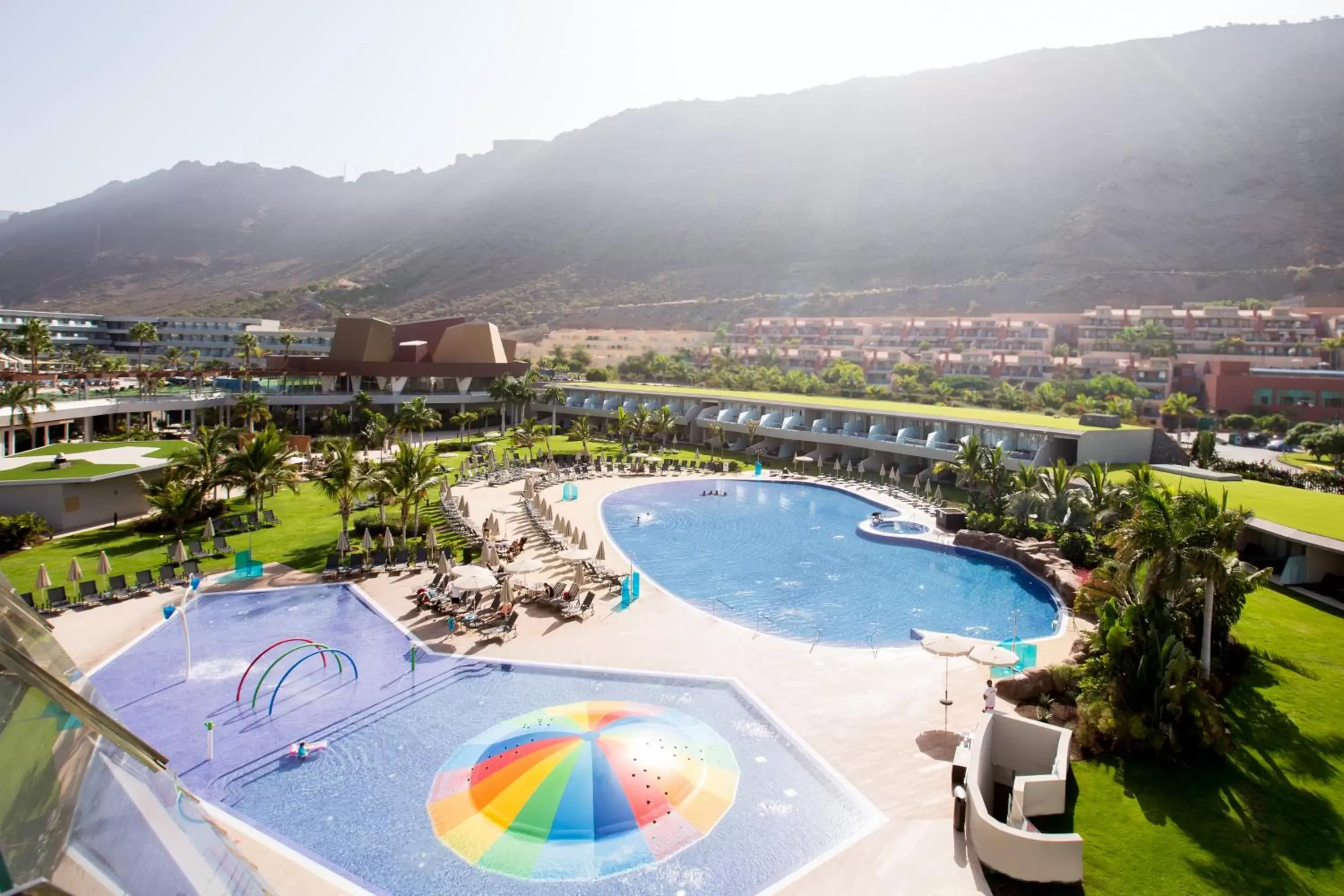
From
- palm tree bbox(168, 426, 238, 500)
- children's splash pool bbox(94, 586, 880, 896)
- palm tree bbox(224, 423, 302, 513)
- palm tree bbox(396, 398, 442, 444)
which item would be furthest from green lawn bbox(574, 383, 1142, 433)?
palm tree bbox(168, 426, 238, 500)

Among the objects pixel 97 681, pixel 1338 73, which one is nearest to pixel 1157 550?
pixel 97 681

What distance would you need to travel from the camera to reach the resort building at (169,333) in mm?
83062

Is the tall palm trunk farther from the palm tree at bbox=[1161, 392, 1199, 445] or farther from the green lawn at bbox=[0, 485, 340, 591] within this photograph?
the palm tree at bbox=[1161, 392, 1199, 445]

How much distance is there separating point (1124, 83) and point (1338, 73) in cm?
3055

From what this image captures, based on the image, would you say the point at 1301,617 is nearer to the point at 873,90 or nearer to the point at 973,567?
the point at 973,567

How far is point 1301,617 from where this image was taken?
51.1ft

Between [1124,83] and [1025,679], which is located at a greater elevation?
[1124,83]

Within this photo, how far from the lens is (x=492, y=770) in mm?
10859

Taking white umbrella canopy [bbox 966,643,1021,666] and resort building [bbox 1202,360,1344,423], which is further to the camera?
resort building [bbox 1202,360,1344,423]

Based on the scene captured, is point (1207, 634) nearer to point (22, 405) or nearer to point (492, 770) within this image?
point (492, 770)

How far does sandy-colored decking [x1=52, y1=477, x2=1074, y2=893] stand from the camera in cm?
896

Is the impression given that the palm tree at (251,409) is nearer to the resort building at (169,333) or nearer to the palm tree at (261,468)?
the palm tree at (261,468)

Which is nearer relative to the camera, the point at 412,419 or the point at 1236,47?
the point at 412,419

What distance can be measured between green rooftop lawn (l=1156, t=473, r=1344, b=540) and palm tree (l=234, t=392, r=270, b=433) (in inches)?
1478
